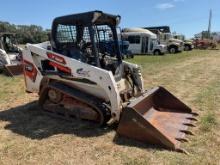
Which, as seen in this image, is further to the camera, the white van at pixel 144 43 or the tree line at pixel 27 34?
the tree line at pixel 27 34

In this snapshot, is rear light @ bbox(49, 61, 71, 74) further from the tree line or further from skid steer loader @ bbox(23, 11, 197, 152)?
the tree line

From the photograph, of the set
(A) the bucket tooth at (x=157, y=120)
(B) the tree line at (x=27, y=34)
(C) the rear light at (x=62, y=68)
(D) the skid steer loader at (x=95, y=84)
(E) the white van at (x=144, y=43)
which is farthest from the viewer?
(B) the tree line at (x=27, y=34)

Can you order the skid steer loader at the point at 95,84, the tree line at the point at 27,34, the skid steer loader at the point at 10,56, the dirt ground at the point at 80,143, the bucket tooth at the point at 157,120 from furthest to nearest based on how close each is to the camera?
the tree line at the point at 27,34 → the skid steer loader at the point at 10,56 → the skid steer loader at the point at 95,84 → the bucket tooth at the point at 157,120 → the dirt ground at the point at 80,143

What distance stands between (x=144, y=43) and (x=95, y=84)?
2290 cm

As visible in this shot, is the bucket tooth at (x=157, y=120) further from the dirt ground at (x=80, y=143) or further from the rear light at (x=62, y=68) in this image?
the rear light at (x=62, y=68)

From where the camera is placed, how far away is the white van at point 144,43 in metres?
28.4

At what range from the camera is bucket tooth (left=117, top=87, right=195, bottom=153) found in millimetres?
5360

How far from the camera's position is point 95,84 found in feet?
20.4

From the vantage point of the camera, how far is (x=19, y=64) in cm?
1381

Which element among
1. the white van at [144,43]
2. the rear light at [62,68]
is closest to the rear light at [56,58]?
the rear light at [62,68]

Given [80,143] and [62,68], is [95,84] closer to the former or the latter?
[62,68]

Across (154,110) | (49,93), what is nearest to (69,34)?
(49,93)

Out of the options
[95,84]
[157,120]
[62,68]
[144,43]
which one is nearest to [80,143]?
[95,84]

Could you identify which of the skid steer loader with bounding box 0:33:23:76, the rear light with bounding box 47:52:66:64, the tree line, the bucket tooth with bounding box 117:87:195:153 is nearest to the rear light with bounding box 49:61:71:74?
the rear light with bounding box 47:52:66:64
